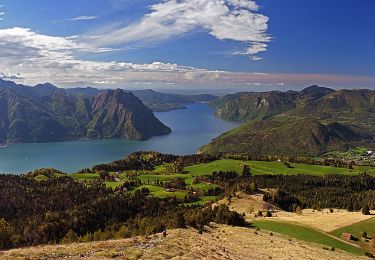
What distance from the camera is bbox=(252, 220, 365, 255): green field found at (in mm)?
57906

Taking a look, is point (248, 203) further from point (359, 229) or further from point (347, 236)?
point (347, 236)

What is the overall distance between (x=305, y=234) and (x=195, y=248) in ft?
80.0

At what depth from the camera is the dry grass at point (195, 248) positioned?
3978 cm

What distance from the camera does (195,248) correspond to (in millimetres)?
46094

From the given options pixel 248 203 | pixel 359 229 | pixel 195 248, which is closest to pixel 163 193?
pixel 248 203

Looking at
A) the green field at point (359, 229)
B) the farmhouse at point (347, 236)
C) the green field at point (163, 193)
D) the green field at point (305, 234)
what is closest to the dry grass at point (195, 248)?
the green field at point (305, 234)

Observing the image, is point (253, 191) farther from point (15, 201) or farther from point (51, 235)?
point (15, 201)

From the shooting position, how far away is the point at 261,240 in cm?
5625

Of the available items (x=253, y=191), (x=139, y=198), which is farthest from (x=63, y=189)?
(x=253, y=191)

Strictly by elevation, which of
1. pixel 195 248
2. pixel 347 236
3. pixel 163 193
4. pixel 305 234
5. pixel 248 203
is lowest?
pixel 163 193

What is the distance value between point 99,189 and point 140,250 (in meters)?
155

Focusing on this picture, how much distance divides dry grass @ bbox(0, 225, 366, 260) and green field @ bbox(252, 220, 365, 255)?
10.7 ft

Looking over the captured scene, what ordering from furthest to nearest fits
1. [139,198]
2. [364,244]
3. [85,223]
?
1. [139,198]
2. [85,223]
3. [364,244]

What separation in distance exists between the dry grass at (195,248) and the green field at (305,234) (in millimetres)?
3259
